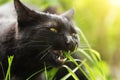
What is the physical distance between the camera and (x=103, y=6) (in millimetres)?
6430

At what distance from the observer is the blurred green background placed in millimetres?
6352

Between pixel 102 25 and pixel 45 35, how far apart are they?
326 centimetres

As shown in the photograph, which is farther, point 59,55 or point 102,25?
point 102,25

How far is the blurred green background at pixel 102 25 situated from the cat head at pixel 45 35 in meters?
2.88

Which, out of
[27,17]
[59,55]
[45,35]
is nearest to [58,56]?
[59,55]

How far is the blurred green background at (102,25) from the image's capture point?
635cm

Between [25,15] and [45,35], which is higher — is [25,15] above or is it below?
above

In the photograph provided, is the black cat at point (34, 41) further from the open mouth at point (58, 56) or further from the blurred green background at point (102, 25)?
the blurred green background at point (102, 25)

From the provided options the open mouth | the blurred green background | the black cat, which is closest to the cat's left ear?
the black cat

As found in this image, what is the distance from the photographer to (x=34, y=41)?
3.33 metres

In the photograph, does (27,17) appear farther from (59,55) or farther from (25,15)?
(59,55)

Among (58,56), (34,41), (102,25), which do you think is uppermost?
(102,25)

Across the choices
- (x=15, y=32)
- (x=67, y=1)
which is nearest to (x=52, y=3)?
(x=67, y=1)

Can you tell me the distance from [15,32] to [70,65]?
71 centimetres
